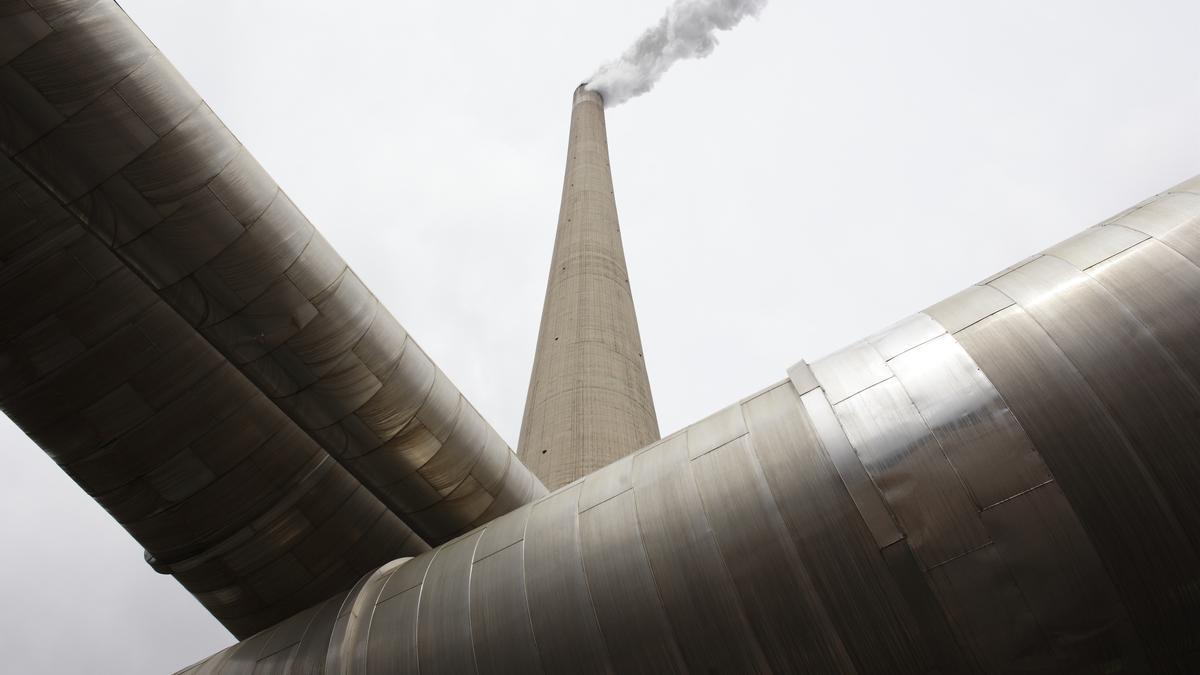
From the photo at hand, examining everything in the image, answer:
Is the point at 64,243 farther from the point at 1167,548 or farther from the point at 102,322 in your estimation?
the point at 1167,548

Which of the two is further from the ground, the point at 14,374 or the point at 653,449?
the point at 14,374

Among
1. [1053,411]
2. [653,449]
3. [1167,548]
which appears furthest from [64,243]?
[1167,548]

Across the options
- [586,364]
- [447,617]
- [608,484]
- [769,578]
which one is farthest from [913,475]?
[586,364]

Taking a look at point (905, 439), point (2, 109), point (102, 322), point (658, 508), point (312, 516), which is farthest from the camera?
point (312, 516)

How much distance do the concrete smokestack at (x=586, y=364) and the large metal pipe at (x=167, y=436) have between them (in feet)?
26.9

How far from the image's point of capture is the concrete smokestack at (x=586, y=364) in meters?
20.1

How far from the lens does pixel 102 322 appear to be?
900 cm

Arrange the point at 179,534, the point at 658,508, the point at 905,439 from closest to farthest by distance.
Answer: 1. the point at 905,439
2. the point at 658,508
3. the point at 179,534

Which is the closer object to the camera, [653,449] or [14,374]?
[653,449]

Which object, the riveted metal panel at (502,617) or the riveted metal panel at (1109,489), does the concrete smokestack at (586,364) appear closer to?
the riveted metal panel at (502,617)

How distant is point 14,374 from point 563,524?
24.3ft

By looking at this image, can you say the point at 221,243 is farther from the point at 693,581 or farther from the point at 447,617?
the point at 693,581

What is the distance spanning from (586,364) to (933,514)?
56.8 ft

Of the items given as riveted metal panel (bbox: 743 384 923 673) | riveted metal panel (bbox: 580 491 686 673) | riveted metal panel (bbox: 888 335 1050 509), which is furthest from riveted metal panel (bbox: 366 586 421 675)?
riveted metal panel (bbox: 888 335 1050 509)
